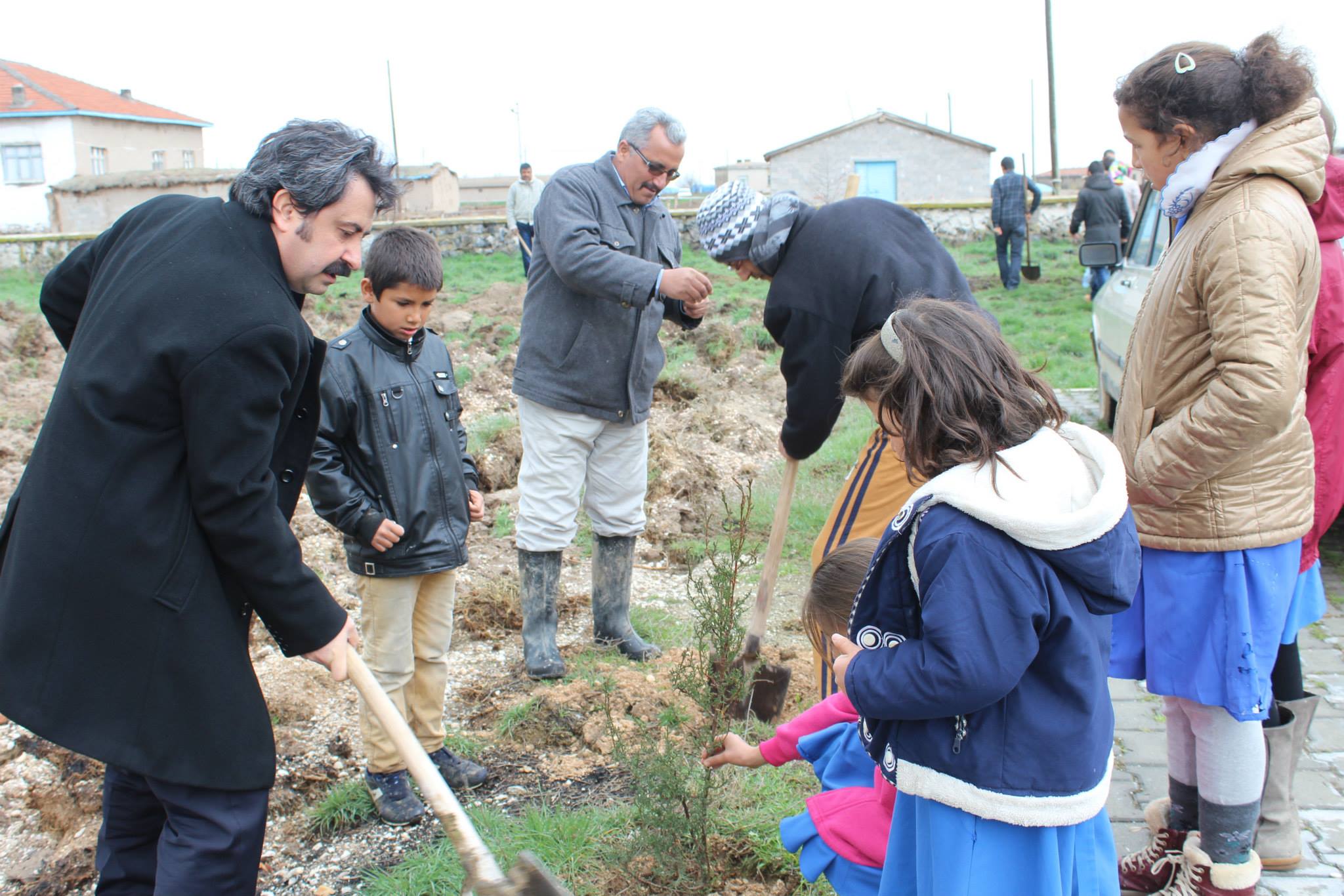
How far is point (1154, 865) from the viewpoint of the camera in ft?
8.73

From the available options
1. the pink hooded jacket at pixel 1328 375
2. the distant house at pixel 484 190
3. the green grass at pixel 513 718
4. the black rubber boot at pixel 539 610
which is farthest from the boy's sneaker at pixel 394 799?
the distant house at pixel 484 190

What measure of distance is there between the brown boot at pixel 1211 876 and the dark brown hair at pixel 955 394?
54.9 inches

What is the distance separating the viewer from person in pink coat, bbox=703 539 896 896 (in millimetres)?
2082

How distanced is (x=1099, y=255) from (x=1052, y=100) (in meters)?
24.3

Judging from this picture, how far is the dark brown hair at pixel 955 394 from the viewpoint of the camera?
1745 mm

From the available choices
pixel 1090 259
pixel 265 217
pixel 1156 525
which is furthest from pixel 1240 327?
pixel 1090 259

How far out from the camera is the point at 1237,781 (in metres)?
2.43

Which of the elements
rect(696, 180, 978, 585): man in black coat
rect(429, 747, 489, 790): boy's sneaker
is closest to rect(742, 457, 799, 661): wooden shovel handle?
rect(696, 180, 978, 585): man in black coat

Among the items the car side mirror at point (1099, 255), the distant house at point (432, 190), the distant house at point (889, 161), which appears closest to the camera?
the car side mirror at point (1099, 255)

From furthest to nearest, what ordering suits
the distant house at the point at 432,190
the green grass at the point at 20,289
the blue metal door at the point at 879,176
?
the distant house at the point at 432,190 → the blue metal door at the point at 879,176 → the green grass at the point at 20,289

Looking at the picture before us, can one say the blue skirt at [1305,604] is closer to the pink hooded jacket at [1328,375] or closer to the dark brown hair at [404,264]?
the pink hooded jacket at [1328,375]

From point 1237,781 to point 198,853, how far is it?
234cm

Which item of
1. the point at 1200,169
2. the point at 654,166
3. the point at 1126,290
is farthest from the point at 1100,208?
the point at 1200,169

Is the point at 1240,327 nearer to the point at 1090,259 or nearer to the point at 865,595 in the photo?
the point at 865,595
